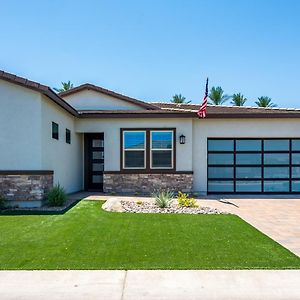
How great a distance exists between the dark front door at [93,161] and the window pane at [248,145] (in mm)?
6326

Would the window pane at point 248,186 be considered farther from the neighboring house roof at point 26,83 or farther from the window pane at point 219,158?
the neighboring house roof at point 26,83

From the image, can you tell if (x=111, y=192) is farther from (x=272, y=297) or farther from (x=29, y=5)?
(x=272, y=297)

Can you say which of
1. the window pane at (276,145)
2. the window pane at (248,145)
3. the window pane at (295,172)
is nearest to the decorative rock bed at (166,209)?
the window pane at (248,145)

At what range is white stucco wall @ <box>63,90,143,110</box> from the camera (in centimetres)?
1811

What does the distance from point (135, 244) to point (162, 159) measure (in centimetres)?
907

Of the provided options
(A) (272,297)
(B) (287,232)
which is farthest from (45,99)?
(A) (272,297)

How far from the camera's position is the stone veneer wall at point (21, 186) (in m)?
11.4

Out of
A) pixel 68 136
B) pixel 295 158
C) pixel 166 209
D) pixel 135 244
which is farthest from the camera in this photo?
pixel 295 158

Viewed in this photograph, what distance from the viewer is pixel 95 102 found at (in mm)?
18141

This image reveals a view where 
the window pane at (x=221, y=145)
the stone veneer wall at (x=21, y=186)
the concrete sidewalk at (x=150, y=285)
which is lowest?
the concrete sidewalk at (x=150, y=285)

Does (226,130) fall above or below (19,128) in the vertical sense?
above

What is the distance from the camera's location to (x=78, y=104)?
1808 centimetres

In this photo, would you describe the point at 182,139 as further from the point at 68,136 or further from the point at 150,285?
the point at 150,285

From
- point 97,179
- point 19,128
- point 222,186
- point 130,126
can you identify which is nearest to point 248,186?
point 222,186
